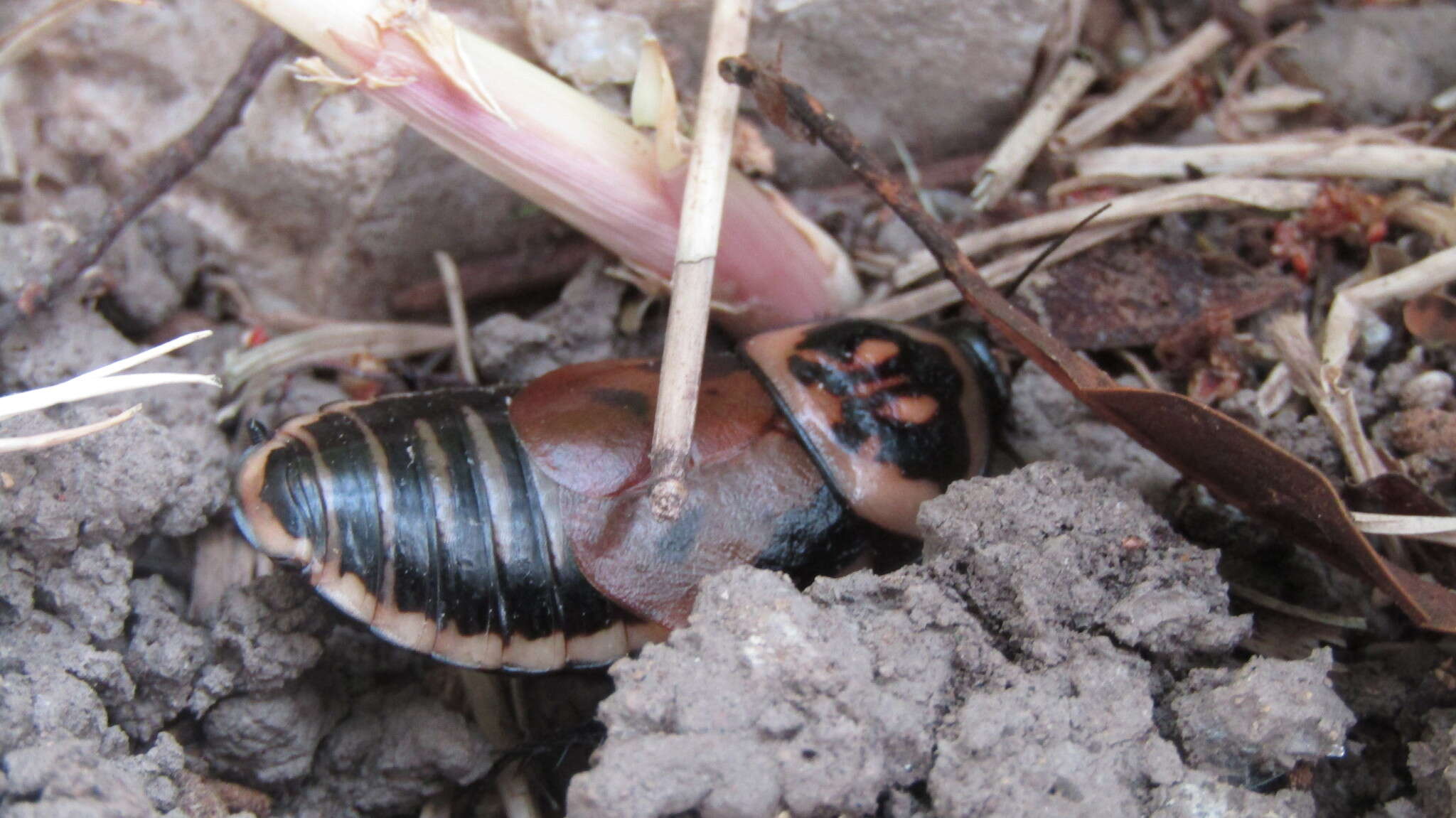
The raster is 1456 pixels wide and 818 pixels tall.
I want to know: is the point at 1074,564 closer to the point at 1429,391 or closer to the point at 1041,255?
the point at 1041,255

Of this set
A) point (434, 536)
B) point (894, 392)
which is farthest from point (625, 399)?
point (894, 392)

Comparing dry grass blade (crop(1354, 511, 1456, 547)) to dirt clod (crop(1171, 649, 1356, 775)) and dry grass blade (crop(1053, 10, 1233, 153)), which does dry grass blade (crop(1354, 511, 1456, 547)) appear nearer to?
dirt clod (crop(1171, 649, 1356, 775))

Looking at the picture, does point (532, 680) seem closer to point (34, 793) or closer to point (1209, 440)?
point (34, 793)

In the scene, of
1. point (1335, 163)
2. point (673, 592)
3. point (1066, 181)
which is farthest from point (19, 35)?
point (1335, 163)

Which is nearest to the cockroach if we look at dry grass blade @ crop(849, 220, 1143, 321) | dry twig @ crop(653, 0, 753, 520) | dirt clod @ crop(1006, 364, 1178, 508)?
dry twig @ crop(653, 0, 753, 520)

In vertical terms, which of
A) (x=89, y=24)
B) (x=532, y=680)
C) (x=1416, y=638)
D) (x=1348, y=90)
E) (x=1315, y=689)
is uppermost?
(x=89, y=24)

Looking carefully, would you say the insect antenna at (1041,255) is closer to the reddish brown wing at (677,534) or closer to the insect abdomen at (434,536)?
the reddish brown wing at (677,534)
